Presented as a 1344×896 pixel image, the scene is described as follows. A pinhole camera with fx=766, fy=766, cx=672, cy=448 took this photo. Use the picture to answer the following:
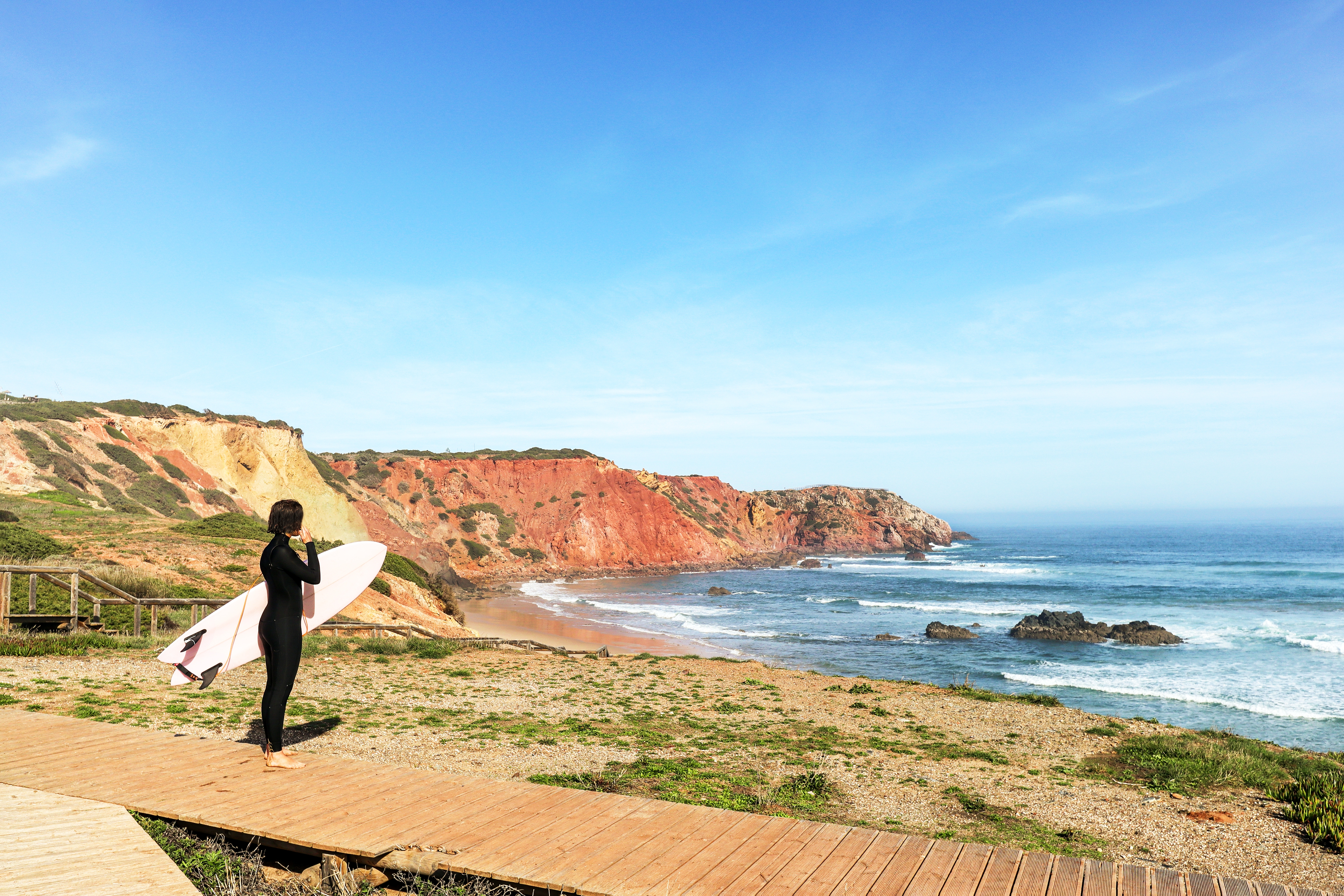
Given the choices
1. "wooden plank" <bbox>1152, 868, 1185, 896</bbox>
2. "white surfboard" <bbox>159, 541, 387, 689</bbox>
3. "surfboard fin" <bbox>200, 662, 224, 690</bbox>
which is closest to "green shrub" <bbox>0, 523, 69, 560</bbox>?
"white surfboard" <bbox>159, 541, 387, 689</bbox>

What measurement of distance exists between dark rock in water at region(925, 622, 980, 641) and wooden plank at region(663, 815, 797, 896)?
109 ft

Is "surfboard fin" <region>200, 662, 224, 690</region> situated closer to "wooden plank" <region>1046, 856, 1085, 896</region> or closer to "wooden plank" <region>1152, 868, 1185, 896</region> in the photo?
"wooden plank" <region>1046, 856, 1085, 896</region>

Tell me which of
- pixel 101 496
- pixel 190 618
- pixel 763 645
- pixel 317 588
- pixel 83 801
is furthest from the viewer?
pixel 101 496

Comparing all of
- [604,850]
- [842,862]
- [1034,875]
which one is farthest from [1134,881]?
[604,850]

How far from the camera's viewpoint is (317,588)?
7852mm

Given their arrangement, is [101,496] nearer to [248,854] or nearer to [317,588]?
[317,588]

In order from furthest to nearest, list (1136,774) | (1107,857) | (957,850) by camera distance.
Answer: (1136,774)
(1107,857)
(957,850)

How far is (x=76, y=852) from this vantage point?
15.3 ft

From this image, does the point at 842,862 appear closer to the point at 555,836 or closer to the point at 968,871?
→ the point at 968,871

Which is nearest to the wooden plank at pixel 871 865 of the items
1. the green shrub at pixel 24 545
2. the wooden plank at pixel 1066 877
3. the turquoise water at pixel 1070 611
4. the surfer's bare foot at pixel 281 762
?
the wooden plank at pixel 1066 877

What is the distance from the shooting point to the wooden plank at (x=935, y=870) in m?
4.45

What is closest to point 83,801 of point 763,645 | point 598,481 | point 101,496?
point 763,645

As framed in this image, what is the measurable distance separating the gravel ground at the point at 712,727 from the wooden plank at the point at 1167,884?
2368mm

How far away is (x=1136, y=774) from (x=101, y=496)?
139 ft
